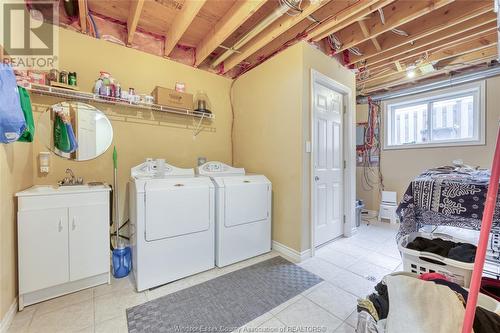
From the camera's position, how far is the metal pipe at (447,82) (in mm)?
2986

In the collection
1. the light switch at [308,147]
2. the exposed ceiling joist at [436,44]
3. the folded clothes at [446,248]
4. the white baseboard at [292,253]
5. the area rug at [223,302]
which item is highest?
the exposed ceiling joist at [436,44]

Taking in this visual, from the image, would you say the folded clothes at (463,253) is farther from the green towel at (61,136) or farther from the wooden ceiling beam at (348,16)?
the green towel at (61,136)

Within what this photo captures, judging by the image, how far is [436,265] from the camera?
1.35 meters

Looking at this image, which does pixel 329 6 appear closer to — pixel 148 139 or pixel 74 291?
pixel 148 139

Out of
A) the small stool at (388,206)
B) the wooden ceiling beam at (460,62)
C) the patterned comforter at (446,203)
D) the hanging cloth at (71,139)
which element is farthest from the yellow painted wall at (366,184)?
the hanging cloth at (71,139)

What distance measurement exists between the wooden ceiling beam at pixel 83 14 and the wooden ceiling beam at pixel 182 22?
0.80 m

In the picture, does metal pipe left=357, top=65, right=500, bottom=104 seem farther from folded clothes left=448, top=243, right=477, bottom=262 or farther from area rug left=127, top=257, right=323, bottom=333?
area rug left=127, top=257, right=323, bottom=333

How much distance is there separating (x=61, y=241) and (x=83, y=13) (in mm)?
2091

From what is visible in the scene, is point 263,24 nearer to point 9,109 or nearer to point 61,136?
point 9,109

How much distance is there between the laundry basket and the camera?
4.14 feet

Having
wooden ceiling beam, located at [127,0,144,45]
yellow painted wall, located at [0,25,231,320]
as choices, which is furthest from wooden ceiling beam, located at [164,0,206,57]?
wooden ceiling beam, located at [127,0,144,45]

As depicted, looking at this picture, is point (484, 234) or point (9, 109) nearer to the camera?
point (484, 234)

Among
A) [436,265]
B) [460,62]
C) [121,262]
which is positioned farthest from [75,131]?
[460,62]

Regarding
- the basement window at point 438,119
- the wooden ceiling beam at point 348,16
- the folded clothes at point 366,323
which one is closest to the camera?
the folded clothes at point 366,323
